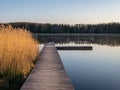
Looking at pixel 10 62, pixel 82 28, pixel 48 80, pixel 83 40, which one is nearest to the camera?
pixel 48 80

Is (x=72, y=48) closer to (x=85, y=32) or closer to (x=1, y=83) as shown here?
(x=1, y=83)

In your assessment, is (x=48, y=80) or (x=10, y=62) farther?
(x=10, y=62)

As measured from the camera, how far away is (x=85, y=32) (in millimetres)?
55969

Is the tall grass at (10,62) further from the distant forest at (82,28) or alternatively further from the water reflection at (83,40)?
the distant forest at (82,28)

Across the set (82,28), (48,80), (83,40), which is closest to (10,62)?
(48,80)

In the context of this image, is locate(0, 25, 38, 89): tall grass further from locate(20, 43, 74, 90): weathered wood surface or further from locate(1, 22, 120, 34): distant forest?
locate(1, 22, 120, 34): distant forest

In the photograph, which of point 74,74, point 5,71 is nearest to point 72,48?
point 74,74

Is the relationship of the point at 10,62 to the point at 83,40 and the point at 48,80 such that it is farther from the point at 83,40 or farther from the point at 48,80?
the point at 83,40

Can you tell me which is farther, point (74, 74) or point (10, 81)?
point (74, 74)

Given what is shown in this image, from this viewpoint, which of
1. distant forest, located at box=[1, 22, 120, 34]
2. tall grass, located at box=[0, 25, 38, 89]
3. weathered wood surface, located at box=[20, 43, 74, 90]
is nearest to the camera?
weathered wood surface, located at box=[20, 43, 74, 90]

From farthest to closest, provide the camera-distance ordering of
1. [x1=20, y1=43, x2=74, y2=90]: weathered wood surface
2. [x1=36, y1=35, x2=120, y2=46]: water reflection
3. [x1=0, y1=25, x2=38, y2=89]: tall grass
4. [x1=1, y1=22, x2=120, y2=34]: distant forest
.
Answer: [x1=1, y1=22, x2=120, y2=34]: distant forest < [x1=36, y1=35, x2=120, y2=46]: water reflection < [x1=0, y1=25, x2=38, y2=89]: tall grass < [x1=20, y1=43, x2=74, y2=90]: weathered wood surface

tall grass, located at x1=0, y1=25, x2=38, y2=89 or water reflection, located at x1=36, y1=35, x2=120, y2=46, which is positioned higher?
tall grass, located at x1=0, y1=25, x2=38, y2=89

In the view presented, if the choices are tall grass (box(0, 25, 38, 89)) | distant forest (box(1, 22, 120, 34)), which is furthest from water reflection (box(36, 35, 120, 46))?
distant forest (box(1, 22, 120, 34))

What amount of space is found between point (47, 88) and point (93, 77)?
3218 millimetres
